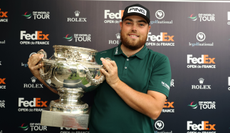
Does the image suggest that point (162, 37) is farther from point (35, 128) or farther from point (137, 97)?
point (35, 128)

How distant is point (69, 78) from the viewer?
2.97 feet

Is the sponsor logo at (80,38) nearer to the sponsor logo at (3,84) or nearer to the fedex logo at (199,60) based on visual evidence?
the sponsor logo at (3,84)

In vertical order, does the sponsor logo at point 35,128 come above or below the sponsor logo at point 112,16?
below

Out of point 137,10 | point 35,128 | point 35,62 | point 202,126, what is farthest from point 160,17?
point 35,128

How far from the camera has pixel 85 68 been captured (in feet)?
2.96

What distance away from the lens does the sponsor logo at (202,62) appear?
6.23 feet

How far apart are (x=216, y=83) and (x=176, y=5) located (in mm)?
1032

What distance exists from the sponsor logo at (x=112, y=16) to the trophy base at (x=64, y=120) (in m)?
1.27

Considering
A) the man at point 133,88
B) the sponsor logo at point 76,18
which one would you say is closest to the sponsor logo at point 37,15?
the sponsor logo at point 76,18

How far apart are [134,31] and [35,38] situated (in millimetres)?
1283

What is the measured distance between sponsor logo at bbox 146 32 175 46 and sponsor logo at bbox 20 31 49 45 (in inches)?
47.7

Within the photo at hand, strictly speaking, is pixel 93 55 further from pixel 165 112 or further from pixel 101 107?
pixel 165 112

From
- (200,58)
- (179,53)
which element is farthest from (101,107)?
(200,58)

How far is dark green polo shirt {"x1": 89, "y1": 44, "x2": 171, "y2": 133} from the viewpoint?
112 cm
